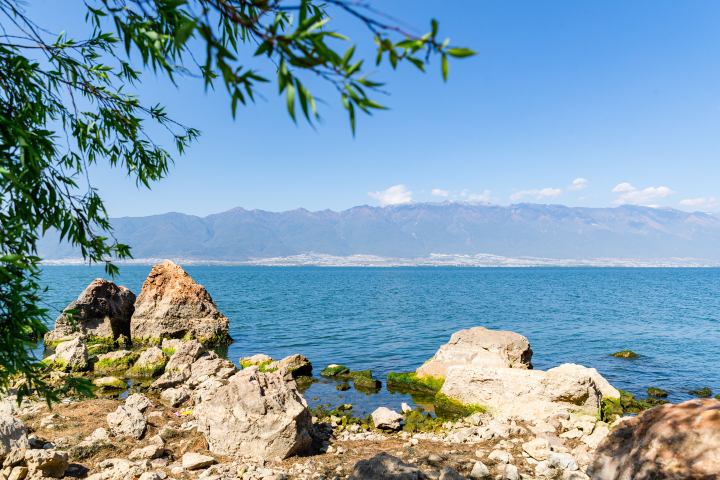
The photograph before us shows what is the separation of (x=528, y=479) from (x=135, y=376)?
18.4m

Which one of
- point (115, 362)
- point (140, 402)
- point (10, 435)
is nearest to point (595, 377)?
point (140, 402)

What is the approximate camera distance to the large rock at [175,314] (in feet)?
88.3

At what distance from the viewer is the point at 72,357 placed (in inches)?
766

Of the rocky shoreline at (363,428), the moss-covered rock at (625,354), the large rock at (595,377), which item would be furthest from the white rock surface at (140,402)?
the moss-covered rock at (625,354)

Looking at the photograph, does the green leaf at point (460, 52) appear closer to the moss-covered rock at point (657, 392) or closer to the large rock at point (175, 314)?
the moss-covered rock at point (657, 392)

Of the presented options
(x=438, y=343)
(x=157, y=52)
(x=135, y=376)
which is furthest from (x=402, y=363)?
(x=157, y=52)

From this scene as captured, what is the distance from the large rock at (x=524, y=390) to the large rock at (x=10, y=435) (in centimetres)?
1289

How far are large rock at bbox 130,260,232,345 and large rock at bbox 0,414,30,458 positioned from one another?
18924 millimetres

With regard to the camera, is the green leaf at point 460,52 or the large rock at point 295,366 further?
the large rock at point 295,366

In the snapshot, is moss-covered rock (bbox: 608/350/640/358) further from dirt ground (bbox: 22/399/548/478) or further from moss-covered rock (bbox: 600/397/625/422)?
dirt ground (bbox: 22/399/548/478)

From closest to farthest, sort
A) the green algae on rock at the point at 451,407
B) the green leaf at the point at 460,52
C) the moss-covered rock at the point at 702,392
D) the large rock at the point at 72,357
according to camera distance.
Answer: the green leaf at the point at 460,52 < the green algae on rock at the point at 451,407 < the moss-covered rock at the point at 702,392 < the large rock at the point at 72,357

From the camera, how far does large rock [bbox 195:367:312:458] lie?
31.8 ft

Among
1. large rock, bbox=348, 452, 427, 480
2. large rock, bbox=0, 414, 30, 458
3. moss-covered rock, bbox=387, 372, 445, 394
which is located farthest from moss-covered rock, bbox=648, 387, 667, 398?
large rock, bbox=0, 414, 30, 458

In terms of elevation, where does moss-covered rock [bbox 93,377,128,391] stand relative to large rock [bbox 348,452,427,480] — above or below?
below
